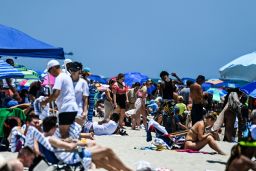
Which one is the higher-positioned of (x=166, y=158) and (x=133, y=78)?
(x=133, y=78)

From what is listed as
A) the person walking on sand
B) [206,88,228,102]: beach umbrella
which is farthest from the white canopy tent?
[206,88,228,102]: beach umbrella

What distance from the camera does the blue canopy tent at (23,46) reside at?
33.3ft

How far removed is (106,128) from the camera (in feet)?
42.0

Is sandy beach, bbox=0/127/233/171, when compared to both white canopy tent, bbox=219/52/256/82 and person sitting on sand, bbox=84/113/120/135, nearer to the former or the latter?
person sitting on sand, bbox=84/113/120/135

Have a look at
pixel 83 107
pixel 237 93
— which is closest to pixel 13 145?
pixel 83 107

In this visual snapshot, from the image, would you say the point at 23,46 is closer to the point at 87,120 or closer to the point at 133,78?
the point at 87,120

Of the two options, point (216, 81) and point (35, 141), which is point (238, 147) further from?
point (216, 81)

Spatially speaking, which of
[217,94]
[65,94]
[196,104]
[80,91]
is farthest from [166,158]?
[217,94]

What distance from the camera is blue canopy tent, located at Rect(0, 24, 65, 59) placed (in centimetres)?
1016

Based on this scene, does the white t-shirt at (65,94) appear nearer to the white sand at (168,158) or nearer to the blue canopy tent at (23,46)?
the white sand at (168,158)

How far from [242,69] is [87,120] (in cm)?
394

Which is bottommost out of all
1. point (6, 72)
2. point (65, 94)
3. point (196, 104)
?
point (196, 104)

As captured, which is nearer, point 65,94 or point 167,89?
point 65,94

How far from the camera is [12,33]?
10.6 meters
